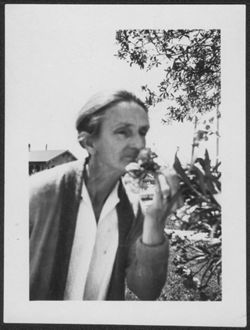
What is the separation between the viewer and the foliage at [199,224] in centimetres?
86

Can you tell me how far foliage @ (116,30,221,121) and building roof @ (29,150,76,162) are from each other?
254mm

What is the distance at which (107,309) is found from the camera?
866mm

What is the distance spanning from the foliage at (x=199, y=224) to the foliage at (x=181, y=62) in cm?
13

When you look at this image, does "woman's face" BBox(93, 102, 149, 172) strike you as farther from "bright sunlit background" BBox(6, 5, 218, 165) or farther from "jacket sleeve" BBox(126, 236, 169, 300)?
"jacket sleeve" BBox(126, 236, 169, 300)

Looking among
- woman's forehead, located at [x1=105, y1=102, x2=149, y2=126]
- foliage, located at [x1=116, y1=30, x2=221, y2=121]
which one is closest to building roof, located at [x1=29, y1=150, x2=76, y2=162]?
woman's forehead, located at [x1=105, y1=102, x2=149, y2=126]

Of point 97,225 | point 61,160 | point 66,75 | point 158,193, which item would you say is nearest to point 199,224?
point 158,193

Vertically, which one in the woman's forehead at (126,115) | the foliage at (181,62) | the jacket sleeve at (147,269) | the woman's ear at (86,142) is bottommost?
the jacket sleeve at (147,269)

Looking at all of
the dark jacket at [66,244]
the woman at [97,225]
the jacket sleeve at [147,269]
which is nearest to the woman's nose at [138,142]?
the woman at [97,225]

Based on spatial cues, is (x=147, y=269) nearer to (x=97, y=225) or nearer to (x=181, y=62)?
(x=97, y=225)

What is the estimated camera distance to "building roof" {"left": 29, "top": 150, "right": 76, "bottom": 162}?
2.80 ft

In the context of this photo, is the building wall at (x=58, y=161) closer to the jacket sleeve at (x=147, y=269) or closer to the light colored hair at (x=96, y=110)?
the light colored hair at (x=96, y=110)

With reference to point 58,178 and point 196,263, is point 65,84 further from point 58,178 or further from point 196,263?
point 196,263

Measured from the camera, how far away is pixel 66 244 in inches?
33.6

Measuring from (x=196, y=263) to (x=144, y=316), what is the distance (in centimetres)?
17
